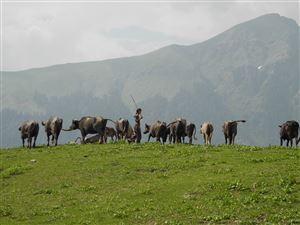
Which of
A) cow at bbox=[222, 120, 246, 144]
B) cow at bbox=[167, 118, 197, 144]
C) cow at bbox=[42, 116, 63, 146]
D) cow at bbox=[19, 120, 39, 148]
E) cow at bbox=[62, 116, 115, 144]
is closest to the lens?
cow at bbox=[222, 120, 246, 144]

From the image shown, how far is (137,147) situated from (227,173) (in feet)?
41.6

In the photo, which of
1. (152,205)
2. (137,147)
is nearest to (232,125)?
(137,147)

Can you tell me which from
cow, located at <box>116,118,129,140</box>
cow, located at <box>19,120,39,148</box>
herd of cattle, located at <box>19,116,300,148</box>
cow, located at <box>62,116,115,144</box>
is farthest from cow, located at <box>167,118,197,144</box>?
cow, located at <box>19,120,39,148</box>

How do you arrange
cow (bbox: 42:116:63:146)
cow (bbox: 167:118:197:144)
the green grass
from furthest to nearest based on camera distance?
cow (bbox: 42:116:63:146) < cow (bbox: 167:118:197:144) < the green grass

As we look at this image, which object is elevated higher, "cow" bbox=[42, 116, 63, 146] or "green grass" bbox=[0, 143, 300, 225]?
"cow" bbox=[42, 116, 63, 146]

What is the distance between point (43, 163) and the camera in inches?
1485

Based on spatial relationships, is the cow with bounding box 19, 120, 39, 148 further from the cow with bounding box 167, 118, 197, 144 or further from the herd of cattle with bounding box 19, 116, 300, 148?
the cow with bounding box 167, 118, 197, 144

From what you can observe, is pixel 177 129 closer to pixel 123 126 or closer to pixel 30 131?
pixel 123 126

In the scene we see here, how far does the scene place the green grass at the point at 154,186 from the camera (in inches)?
934

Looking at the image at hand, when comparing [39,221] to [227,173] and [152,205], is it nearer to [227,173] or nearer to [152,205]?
[152,205]

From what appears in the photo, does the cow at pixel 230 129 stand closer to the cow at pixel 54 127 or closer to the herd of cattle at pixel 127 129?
the herd of cattle at pixel 127 129

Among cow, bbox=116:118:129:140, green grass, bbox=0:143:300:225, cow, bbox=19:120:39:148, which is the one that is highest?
cow, bbox=116:118:129:140

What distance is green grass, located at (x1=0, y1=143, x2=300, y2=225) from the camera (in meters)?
23.7

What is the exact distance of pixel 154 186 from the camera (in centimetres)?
2872
